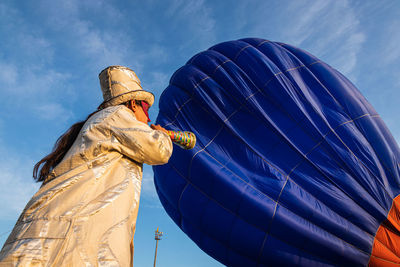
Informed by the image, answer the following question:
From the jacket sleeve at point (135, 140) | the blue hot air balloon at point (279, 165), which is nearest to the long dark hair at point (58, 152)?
the jacket sleeve at point (135, 140)

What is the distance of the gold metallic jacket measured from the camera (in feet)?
4.32

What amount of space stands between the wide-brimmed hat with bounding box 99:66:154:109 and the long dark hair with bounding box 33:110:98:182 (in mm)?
186

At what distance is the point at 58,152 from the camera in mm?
1840

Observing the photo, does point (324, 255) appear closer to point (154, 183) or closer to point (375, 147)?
point (375, 147)

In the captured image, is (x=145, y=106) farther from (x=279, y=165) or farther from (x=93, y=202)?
(x=279, y=165)

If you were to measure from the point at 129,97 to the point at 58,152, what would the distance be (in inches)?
22.0

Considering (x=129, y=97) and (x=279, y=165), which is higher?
(x=279, y=165)

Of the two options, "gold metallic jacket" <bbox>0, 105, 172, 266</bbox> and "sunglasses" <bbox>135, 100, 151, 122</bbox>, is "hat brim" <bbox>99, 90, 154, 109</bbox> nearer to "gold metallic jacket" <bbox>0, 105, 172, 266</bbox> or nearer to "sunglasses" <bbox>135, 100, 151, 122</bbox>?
"sunglasses" <bbox>135, 100, 151, 122</bbox>

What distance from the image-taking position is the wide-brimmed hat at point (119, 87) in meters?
2.00

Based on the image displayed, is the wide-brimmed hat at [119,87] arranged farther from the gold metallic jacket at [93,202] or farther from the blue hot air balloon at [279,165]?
the blue hot air balloon at [279,165]

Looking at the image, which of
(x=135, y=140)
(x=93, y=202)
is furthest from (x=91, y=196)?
(x=135, y=140)

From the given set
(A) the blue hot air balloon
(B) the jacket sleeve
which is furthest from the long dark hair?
(A) the blue hot air balloon

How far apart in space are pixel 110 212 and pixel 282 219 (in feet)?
13.3

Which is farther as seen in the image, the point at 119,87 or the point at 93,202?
the point at 119,87
